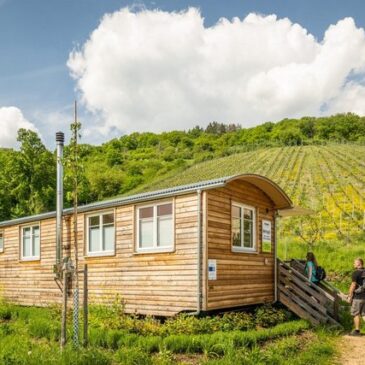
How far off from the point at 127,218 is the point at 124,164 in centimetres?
8065

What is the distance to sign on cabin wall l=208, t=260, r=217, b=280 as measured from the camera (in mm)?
11625

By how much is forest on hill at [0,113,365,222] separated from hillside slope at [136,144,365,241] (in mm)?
117

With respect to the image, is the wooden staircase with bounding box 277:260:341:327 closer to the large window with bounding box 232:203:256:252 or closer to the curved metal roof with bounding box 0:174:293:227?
the large window with bounding box 232:203:256:252

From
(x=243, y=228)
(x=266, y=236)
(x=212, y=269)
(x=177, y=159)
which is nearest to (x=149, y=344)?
(x=212, y=269)

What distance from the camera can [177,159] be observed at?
97312 millimetres

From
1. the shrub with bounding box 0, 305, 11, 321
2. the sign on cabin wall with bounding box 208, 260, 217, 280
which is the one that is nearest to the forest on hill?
the sign on cabin wall with bounding box 208, 260, 217, 280

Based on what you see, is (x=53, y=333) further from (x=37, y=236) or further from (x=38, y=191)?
(x=38, y=191)

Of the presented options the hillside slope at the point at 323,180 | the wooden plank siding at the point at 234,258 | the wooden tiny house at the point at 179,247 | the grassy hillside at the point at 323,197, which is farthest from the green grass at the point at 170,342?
the hillside slope at the point at 323,180

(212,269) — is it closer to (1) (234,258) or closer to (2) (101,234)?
(1) (234,258)

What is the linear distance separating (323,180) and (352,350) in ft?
123

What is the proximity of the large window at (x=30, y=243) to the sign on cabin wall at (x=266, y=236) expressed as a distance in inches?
318

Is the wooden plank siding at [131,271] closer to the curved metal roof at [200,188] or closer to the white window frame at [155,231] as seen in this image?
the white window frame at [155,231]

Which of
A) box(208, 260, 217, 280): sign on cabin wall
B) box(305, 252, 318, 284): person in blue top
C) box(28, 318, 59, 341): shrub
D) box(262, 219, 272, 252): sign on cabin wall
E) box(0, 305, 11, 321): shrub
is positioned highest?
box(262, 219, 272, 252): sign on cabin wall

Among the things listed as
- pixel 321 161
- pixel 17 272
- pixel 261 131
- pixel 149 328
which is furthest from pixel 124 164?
pixel 149 328
